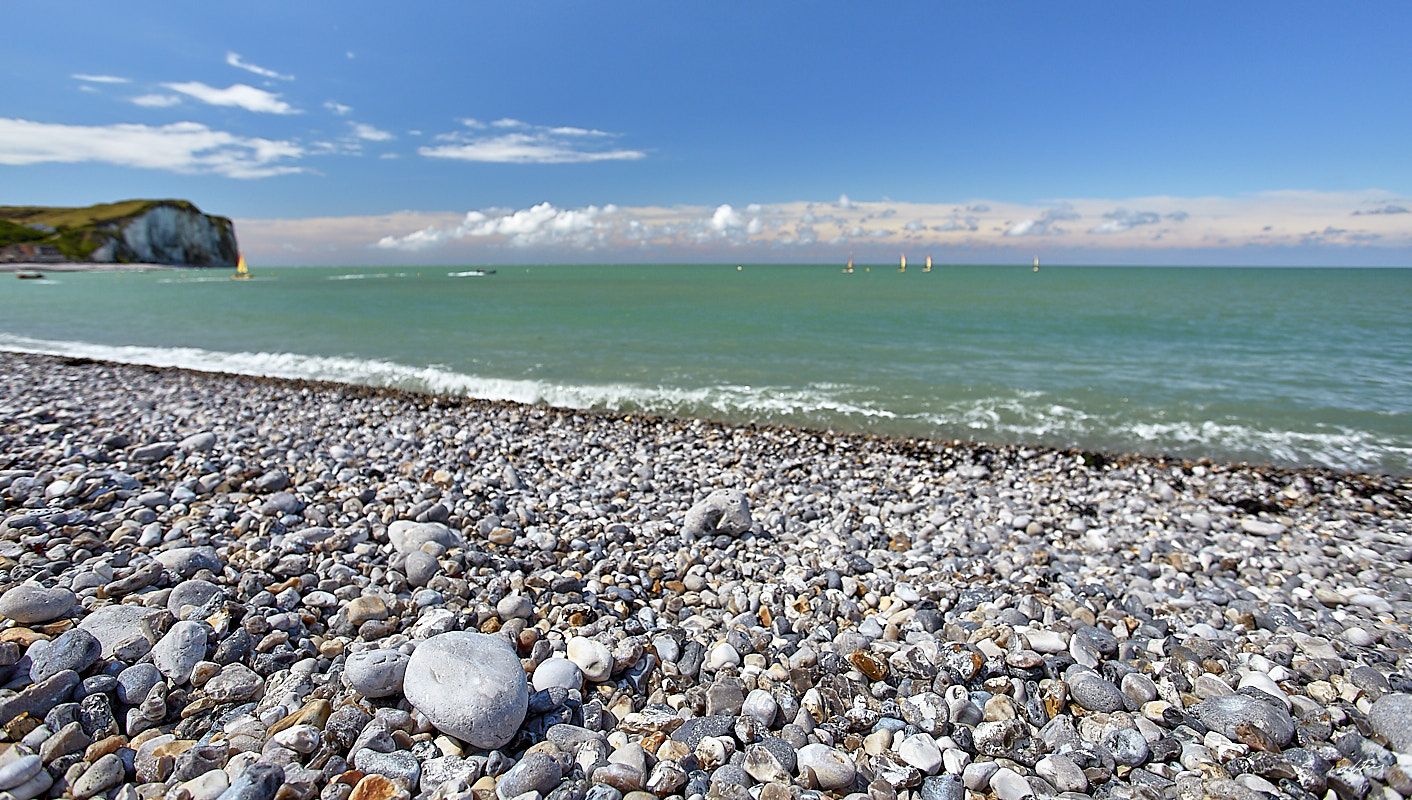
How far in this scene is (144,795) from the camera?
7.97 ft

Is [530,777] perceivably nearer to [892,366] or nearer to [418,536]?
[418,536]

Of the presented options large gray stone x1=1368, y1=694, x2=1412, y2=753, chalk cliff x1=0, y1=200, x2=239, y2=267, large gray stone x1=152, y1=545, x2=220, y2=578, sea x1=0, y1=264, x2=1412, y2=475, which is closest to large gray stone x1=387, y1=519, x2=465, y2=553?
large gray stone x1=152, y1=545, x2=220, y2=578

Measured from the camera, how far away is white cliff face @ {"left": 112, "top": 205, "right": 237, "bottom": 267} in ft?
366

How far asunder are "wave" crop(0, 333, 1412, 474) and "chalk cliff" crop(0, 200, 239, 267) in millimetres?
132989

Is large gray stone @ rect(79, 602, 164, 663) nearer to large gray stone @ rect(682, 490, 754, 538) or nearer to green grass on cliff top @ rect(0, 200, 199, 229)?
large gray stone @ rect(682, 490, 754, 538)

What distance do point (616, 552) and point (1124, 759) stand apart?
380 cm

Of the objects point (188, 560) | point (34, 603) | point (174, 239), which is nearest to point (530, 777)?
point (34, 603)

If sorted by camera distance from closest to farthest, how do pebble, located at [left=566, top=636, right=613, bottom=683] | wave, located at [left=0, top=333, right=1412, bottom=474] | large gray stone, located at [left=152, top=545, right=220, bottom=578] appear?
pebble, located at [left=566, top=636, right=613, bottom=683] → large gray stone, located at [left=152, top=545, right=220, bottom=578] → wave, located at [left=0, top=333, right=1412, bottom=474]

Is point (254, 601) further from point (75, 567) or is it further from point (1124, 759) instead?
point (1124, 759)

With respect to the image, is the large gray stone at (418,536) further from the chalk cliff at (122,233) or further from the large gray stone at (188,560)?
the chalk cliff at (122,233)

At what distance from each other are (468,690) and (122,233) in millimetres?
153273

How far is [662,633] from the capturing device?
4102 mm

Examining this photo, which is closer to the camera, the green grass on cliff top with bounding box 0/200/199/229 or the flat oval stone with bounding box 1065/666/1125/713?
the flat oval stone with bounding box 1065/666/1125/713

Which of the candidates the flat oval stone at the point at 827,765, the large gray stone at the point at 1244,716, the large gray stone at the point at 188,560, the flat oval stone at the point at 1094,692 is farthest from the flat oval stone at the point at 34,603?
the large gray stone at the point at 1244,716
